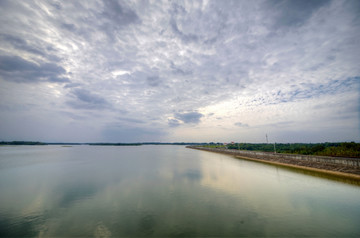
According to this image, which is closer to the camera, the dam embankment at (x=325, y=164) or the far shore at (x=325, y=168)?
the far shore at (x=325, y=168)

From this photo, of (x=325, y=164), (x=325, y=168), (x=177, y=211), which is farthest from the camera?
(x=325, y=164)

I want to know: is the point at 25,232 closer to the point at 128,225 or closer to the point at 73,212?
the point at 73,212

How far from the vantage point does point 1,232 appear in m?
7.71

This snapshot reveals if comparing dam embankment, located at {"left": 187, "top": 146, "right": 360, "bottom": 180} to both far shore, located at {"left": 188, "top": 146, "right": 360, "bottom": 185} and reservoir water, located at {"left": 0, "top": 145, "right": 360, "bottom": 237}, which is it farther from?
reservoir water, located at {"left": 0, "top": 145, "right": 360, "bottom": 237}

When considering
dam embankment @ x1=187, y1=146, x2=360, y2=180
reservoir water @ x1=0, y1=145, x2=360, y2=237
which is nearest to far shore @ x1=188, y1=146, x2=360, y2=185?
dam embankment @ x1=187, y1=146, x2=360, y2=180

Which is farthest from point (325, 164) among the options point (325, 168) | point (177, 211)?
point (177, 211)

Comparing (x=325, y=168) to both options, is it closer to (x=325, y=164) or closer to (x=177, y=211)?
(x=325, y=164)

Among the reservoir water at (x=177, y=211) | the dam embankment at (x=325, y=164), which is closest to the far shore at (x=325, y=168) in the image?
the dam embankment at (x=325, y=164)

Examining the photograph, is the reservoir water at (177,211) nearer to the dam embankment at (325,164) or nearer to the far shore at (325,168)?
the far shore at (325,168)

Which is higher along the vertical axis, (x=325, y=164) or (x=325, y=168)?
(x=325, y=164)

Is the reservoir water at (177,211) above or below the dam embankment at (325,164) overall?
below

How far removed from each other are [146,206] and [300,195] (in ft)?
47.6

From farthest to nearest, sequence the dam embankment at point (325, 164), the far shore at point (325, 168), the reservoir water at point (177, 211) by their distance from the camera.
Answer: the dam embankment at point (325, 164), the far shore at point (325, 168), the reservoir water at point (177, 211)

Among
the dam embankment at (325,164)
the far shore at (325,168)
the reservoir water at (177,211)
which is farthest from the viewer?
the dam embankment at (325,164)
